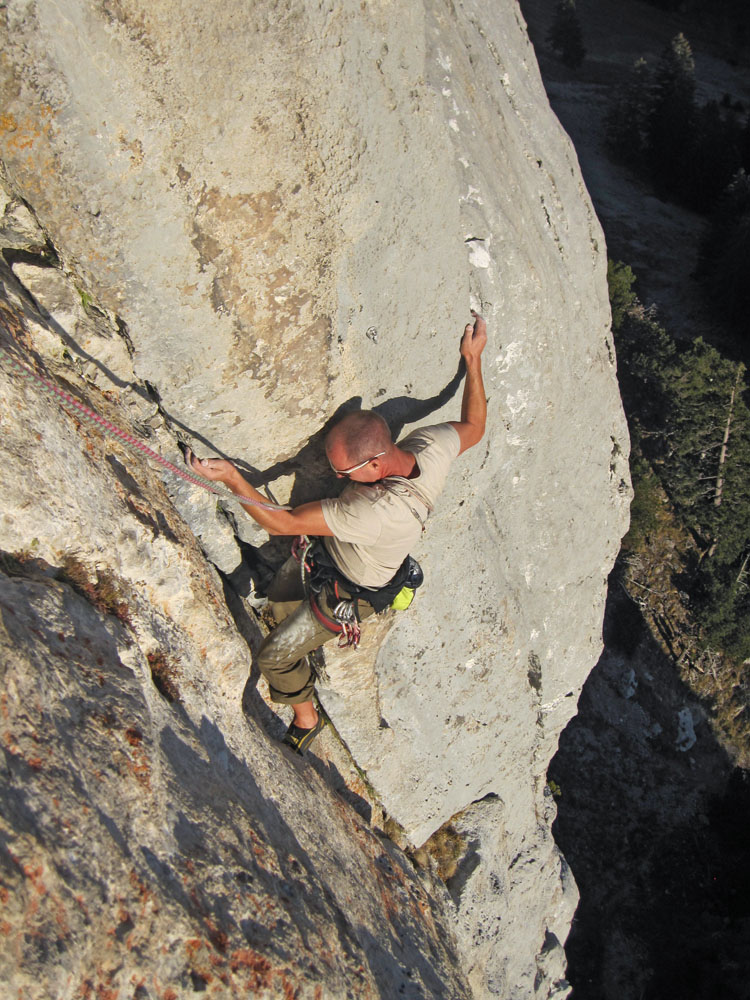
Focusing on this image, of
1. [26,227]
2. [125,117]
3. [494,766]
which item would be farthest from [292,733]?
[125,117]

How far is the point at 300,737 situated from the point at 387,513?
180 centimetres

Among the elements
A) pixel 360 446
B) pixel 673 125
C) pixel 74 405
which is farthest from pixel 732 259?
pixel 74 405

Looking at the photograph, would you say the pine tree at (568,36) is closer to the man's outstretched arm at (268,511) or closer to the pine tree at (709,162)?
the pine tree at (709,162)

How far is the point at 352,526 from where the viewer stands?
3719mm

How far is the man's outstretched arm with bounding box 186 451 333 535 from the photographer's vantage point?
3.63m

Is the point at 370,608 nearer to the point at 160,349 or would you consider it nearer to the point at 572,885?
the point at 160,349

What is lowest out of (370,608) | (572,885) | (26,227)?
(572,885)

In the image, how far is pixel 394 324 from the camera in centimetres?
419

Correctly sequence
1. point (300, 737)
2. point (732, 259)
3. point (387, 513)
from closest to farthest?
point (387, 513) → point (300, 737) → point (732, 259)

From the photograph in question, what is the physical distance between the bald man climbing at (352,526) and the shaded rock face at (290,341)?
0.87 feet

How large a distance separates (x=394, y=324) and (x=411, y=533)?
4.24 feet

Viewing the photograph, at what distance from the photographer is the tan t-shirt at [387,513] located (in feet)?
12.2

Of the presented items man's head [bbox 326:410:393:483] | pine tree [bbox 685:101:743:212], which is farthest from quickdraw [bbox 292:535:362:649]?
pine tree [bbox 685:101:743:212]

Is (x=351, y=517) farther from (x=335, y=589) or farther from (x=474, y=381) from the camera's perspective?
(x=474, y=381)
